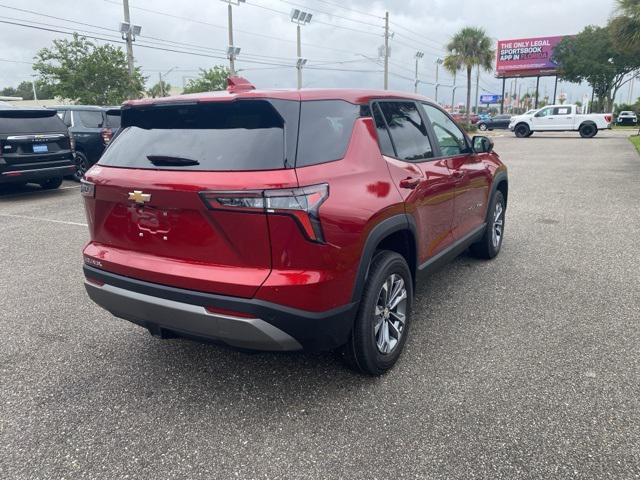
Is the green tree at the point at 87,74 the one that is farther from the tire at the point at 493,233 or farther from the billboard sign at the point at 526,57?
the billboard sign at the point at 526,57

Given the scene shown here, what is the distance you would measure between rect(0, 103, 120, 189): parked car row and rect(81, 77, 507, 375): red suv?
7339 mm

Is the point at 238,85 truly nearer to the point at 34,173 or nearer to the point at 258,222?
the point at 258,222

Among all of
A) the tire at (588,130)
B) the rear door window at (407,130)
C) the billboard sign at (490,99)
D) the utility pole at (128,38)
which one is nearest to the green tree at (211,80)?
the utility pole at (128,38)

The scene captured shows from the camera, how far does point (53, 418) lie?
2.77m

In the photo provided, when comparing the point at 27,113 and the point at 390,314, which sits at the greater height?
the point at 27,113

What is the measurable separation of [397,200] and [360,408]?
48.6 inches

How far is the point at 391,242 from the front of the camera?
3.24m

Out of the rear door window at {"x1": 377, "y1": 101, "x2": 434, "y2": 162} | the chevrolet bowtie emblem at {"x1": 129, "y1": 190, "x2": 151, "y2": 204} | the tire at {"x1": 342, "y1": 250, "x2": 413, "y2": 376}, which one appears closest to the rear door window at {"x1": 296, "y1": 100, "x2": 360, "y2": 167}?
the rear door window at {"x1": 377, "y1": 101, "x2": 434, "y2": 162}

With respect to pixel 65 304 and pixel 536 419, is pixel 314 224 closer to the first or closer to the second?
pixel 536 419

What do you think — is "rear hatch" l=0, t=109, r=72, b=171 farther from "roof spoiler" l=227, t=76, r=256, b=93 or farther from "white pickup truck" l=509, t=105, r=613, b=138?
"white pickup truck" l=509, t=105, r=613, b=138

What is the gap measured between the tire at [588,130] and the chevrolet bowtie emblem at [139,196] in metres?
30.9

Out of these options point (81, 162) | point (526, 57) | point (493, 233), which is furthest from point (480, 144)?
point (526, 57)

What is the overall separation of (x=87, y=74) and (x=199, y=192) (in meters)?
22.8

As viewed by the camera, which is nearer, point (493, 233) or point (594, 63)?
point (493, 233)
